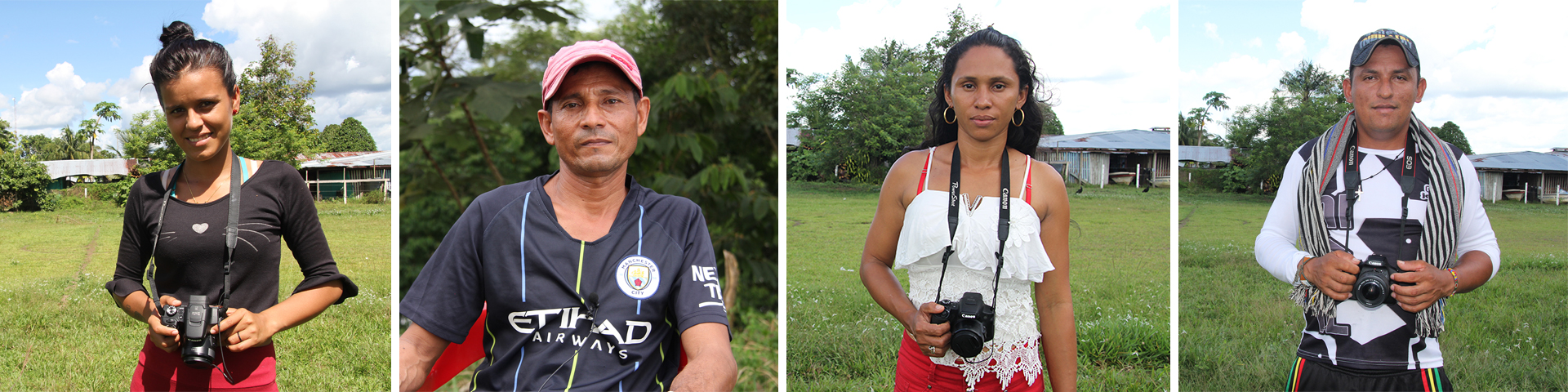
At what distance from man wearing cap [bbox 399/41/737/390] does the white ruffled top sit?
0.69 meters

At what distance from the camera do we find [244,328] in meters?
2.24

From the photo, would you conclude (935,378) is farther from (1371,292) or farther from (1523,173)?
(1523,173)

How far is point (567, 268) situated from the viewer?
2010 millimetres

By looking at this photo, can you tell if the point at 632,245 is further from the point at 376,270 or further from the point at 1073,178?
the point at 1073,178

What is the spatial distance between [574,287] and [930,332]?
102cm

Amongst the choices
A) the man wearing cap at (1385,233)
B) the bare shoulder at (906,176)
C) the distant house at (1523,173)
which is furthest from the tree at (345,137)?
the distant house at (1523,173)

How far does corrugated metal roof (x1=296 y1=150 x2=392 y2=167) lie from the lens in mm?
2795

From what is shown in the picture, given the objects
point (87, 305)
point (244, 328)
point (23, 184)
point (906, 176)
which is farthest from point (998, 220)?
point (23, 184)

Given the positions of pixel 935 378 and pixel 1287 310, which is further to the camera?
pixel 1287 310

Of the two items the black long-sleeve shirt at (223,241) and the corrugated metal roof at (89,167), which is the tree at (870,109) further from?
the corrugated metal roof at (89,167)

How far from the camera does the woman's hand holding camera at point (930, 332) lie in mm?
2189

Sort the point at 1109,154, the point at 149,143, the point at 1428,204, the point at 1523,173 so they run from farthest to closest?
the point at 1109,154 < the point at 1523,173 < the point at 149,143 < the point at 1428,204

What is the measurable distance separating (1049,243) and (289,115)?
8.82 feet

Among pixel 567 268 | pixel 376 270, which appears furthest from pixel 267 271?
pixel 567 268
